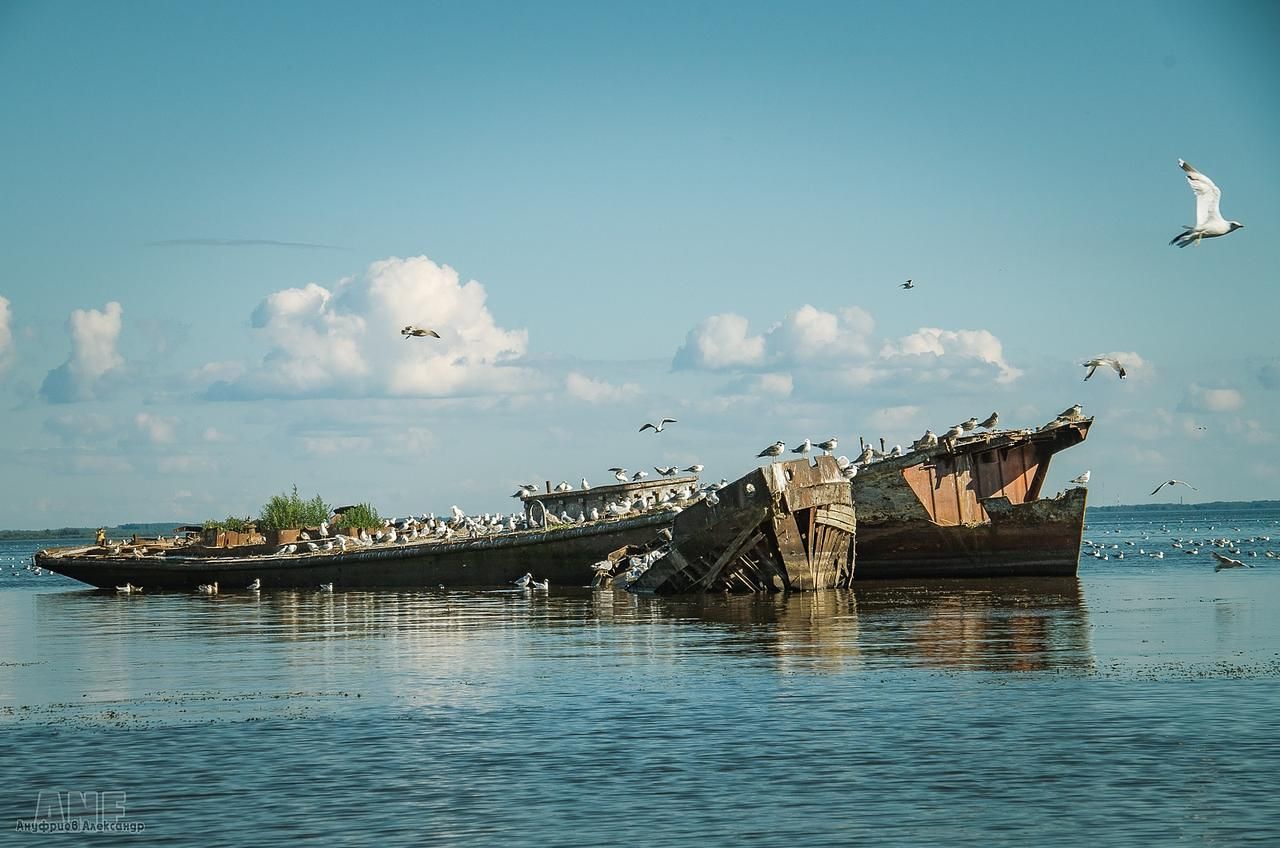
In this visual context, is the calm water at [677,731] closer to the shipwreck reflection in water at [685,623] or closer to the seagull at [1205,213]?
the shipwreck reflection in water at [685,623]

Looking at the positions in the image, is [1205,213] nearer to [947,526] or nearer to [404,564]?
[947,526]

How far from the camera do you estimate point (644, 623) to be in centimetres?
2725

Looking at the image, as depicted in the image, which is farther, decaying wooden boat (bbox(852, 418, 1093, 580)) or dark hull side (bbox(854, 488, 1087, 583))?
dark hull side (bbox(854, 488, 1087, 583))

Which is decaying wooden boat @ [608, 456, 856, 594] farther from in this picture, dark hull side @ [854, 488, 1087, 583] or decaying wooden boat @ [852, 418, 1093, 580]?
dark hull side @ [854, 488, 1087, 583]

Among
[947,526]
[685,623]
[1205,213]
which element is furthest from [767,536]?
[1205,213]

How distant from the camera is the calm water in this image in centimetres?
1094

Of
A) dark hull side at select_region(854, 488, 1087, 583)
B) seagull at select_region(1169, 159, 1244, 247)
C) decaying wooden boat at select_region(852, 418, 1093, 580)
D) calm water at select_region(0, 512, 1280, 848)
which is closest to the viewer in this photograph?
calm water at select_region(0, 512, 1280, 848)

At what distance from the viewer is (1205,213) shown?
68.5ft

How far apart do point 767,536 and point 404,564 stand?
1607 centimetres

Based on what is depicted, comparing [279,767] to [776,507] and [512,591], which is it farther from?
[512,591]

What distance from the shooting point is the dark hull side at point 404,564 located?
4066 cm

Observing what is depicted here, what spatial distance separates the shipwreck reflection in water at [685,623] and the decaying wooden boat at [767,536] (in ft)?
2.54

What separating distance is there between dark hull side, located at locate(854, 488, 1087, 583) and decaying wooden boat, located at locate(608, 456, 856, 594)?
4.55m

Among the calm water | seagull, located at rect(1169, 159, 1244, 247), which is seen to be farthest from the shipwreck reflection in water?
seagull, located at rect(1169, 159, 1244, 247)
